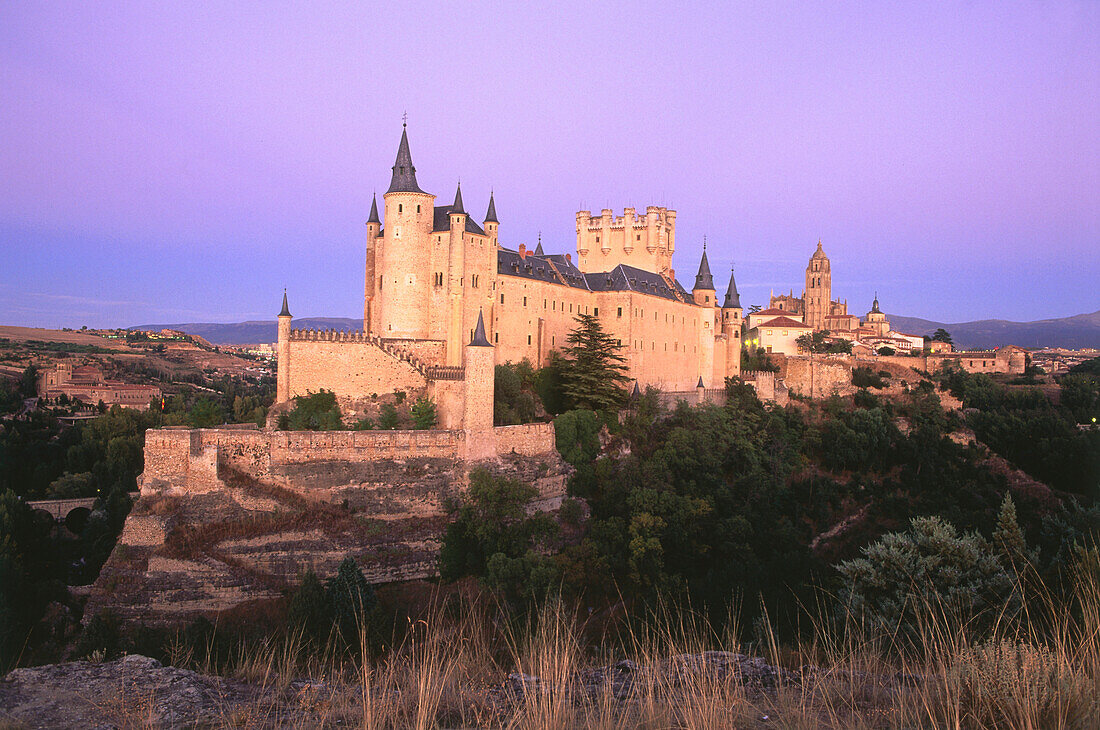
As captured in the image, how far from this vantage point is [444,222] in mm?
32625

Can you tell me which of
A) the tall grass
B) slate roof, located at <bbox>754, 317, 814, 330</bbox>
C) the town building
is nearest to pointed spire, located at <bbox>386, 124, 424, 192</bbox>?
the tall grass

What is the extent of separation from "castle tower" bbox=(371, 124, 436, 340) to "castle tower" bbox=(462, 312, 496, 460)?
6634 millimetres

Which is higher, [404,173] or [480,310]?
[404,173]

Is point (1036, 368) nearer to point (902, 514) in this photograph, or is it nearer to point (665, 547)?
point (902, 514)

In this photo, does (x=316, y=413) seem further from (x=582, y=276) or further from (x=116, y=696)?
(x=116, y=696)

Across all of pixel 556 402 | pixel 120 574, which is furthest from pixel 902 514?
pixel 120 574

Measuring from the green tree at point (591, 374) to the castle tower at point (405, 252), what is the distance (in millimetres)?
7699

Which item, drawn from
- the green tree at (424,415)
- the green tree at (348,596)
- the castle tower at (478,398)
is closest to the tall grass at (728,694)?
the green tree at (348,596)

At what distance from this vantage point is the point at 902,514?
114ft

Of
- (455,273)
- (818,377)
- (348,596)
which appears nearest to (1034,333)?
(818,377)

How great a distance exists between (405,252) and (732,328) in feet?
88.1

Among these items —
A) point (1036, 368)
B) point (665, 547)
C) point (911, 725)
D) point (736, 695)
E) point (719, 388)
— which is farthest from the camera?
point (1036, 368)

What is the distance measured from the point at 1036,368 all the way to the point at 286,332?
58065mm

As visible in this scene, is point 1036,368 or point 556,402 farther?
point 1036,368
